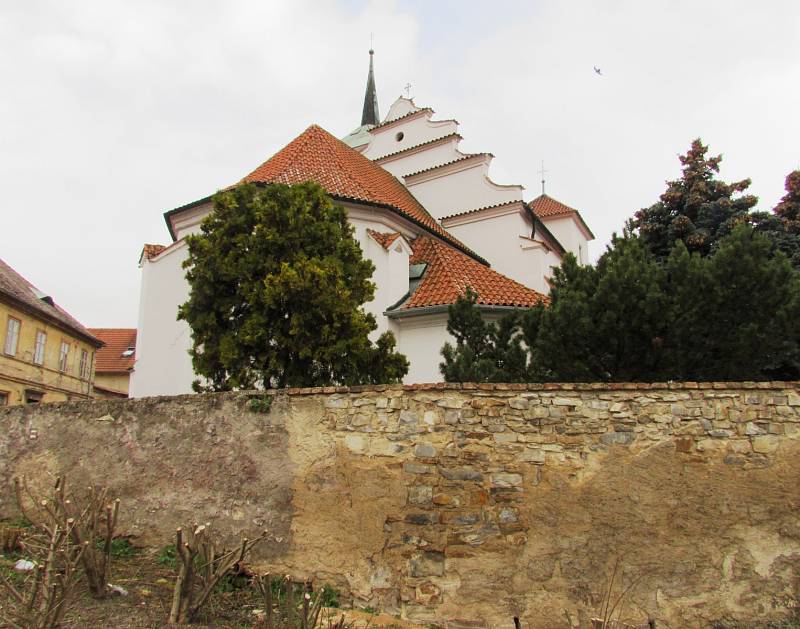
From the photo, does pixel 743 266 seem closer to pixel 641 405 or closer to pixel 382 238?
pixel 641 405

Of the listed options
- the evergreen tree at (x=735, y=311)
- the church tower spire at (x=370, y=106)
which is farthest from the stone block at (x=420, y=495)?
the church tower spire at (x=370, y=106)

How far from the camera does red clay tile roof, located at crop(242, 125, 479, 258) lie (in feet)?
44.8

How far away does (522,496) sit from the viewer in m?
5.31

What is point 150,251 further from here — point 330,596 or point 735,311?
point 735,311

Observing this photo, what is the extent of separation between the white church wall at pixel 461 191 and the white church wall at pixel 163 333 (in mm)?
8315

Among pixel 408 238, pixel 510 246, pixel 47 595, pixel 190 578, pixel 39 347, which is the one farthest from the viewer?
pixel 39 347

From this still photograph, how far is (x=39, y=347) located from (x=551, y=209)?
1940cm

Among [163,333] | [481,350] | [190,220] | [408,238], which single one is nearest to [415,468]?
[481,350]

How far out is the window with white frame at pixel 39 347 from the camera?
19328 mm

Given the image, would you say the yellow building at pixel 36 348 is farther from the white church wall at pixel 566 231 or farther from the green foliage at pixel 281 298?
the white church wall at pixel 566 231

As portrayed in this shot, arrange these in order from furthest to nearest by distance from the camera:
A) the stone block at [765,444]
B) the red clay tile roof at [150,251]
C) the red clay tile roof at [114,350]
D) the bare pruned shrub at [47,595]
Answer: the red clay tile roof at [114,350] → the red clay tile roof at [150,251] → the stone block at [765,444] → the bare pruned shrub at [47,595]

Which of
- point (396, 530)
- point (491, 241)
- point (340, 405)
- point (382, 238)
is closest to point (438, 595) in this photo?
point (396, 530)

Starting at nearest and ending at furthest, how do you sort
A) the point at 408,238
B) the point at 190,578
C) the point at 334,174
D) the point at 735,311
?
the point at 190,578 < the point at 735,311 < the point at 334,174 < the point at 408,238

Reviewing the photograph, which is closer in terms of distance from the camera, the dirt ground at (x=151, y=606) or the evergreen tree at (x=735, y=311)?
the dirt ground at (x=151, y=606)
